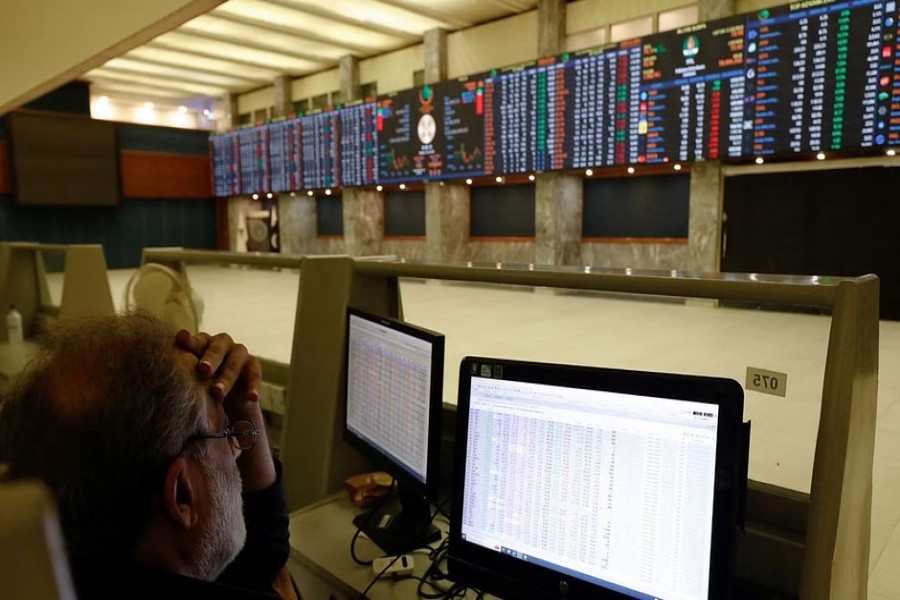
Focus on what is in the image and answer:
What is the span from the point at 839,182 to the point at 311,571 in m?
5.18

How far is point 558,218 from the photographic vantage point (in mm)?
6938

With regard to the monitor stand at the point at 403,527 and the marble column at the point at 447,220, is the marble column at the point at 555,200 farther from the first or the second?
the monitor stand at the point at 403,527

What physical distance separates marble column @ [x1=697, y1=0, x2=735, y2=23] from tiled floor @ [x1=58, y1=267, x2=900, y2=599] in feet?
8.72

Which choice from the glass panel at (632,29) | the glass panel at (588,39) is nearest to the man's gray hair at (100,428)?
the glass panel at (632,29)

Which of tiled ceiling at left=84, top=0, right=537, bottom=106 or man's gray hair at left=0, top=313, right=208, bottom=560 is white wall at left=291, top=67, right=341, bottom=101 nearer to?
tiled ceiling at left=84, top=0, right=537, bottom=106

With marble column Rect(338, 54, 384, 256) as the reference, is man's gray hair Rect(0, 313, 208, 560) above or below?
below

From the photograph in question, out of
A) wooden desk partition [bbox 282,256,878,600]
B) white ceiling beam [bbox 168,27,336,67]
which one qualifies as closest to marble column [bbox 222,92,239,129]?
white ceiling beam [bbox 168,27,336,67]

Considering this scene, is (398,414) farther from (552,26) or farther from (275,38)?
(275,38)

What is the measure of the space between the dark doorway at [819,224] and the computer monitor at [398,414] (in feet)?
15.7

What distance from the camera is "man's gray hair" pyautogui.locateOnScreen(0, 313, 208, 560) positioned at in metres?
0.65

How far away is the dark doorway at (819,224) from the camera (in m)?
4.83

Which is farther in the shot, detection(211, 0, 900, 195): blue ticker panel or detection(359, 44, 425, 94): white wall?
detection(359, 44, 425, 94): white wall

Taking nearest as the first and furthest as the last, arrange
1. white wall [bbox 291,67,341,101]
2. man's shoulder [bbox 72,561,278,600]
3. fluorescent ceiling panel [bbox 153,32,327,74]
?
man's shoulder [bbox 72,561,278,600]
fluorescent ceiling panel [bbox 153,32,327,74]
white wall [bbox 291,67,341,101]

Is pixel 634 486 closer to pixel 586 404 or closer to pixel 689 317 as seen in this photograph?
pixel 586 404
